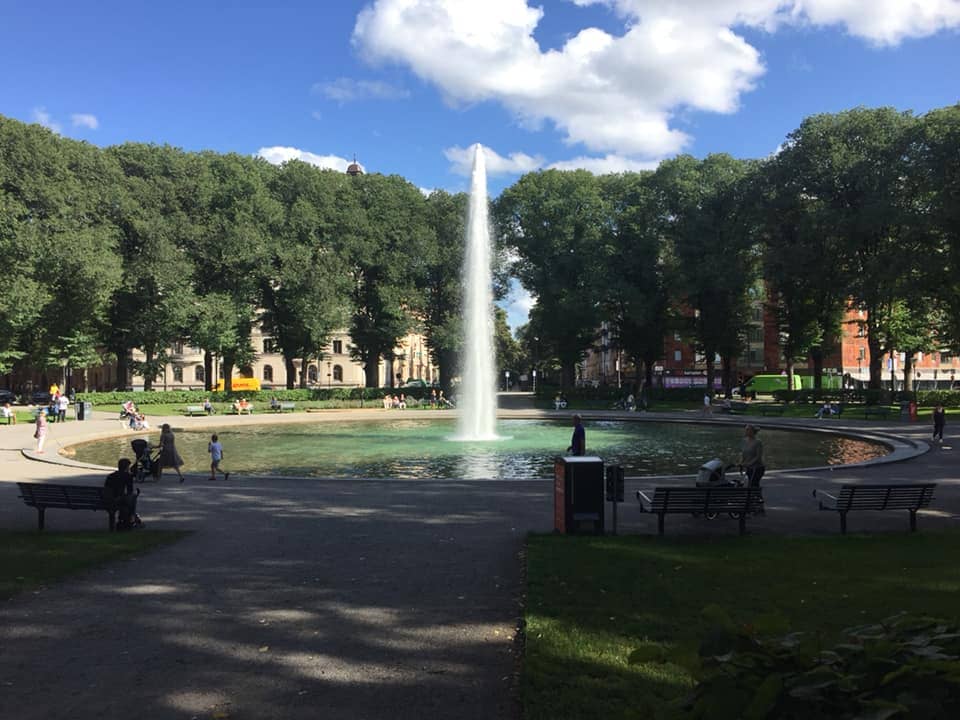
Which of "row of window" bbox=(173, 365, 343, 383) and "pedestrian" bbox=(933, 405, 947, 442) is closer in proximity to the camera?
"pedestrian" bbox=(933, 405, 947, 442)

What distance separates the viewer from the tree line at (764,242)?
147 ft

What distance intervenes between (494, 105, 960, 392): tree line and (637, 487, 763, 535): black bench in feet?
112

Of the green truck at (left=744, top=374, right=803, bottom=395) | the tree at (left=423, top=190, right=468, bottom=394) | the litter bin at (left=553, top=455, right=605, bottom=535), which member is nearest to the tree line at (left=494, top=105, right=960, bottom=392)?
the tree at (left=423, top=190, right=468, bottom=394)

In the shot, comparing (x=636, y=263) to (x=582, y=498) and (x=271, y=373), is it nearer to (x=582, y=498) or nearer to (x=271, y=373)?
(x=582, y=498)

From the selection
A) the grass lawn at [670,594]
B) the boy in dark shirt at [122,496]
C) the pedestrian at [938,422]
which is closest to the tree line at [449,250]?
the pedestrian at [938,422]

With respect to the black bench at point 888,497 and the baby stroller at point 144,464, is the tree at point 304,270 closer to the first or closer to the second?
the baby stroller at point 144,464

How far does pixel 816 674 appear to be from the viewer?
2.34m

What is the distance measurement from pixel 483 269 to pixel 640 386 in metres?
30.3

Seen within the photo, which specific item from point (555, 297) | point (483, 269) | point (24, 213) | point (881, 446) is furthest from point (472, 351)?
point (24, 213)

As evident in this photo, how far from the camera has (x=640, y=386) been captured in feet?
211

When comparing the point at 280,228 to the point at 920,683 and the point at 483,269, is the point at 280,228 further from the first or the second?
the point at 920,683

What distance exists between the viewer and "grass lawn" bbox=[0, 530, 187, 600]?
9.81 m

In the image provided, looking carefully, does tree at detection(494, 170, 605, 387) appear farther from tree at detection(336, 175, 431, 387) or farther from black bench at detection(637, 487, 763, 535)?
black bench at detection(637, 487, 763, 535)

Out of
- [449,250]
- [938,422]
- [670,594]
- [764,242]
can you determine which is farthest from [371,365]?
[670,594]
